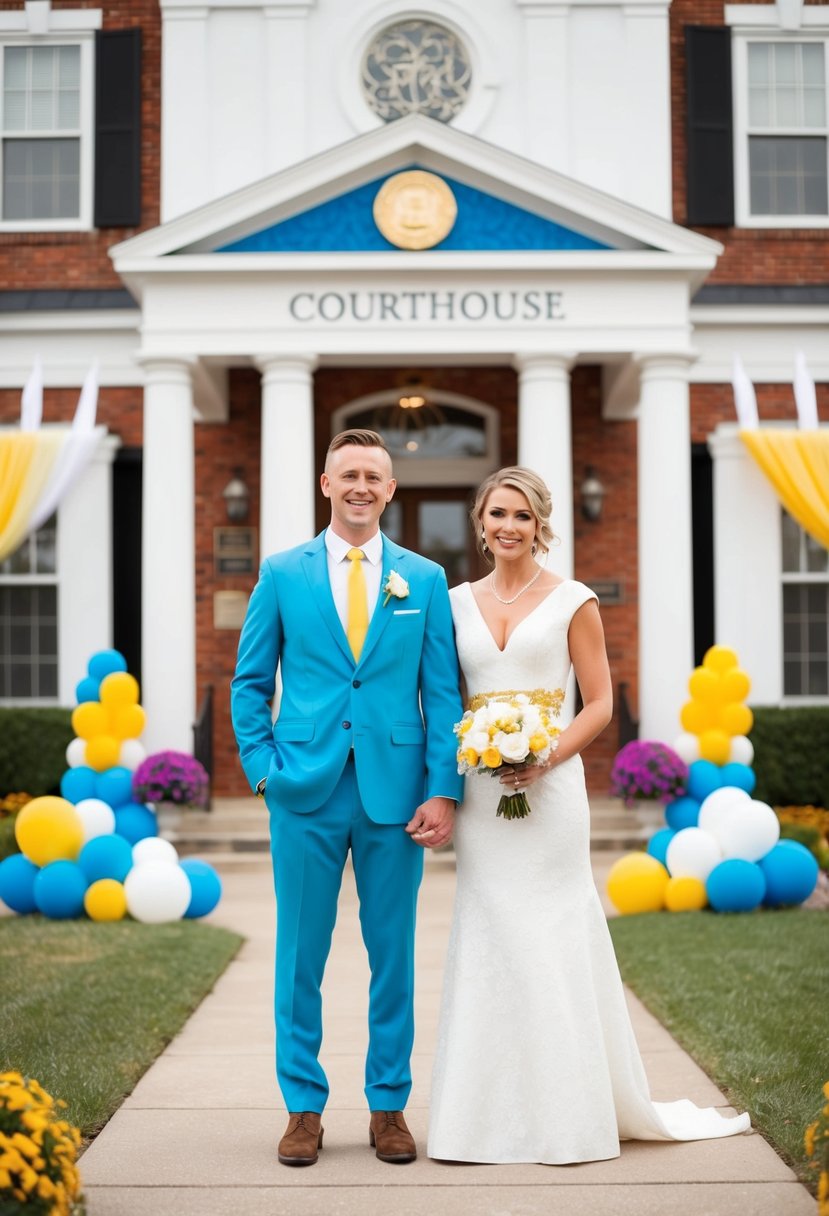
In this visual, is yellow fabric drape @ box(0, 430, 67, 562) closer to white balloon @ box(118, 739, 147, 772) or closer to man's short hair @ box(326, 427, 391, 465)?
white balloon @ box(118, 739, 147, 772)

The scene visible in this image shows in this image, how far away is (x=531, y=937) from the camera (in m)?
4.74

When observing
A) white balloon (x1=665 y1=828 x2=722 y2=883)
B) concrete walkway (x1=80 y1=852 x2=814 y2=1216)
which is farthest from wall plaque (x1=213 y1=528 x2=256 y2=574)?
concrete walkway (x1=80 y1=852 x2=814 y2=1216)

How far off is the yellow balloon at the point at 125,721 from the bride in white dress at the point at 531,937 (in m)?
6.53

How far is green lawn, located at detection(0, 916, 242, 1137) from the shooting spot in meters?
5.79

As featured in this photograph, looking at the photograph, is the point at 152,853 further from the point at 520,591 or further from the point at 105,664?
the point at 520,591

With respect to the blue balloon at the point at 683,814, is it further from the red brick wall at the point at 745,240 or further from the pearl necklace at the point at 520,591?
the pearl necklace at the point at 520,591

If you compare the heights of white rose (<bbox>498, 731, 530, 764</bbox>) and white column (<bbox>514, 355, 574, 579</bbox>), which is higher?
white column (<bbox>514, 355, 574, 579</bbox>)

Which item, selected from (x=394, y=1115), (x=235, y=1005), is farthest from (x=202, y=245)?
(x=394, y=1115)

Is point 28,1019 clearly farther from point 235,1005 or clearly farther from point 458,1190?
point 458,1190

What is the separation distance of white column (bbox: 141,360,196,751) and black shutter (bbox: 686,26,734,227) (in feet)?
19.3

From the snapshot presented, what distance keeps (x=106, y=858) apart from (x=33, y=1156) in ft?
19.9

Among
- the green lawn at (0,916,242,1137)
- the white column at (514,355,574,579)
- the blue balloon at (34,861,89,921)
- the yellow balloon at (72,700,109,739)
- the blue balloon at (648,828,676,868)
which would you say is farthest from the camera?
the white column at (514,355,574,579)

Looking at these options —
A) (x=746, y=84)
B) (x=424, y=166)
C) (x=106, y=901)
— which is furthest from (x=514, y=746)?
(x=746, y=84)

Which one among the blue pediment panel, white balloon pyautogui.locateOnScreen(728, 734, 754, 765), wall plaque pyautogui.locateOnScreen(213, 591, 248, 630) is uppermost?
the blue pediment panel
